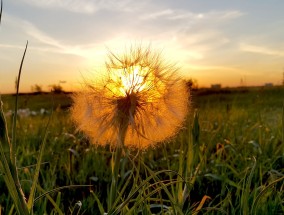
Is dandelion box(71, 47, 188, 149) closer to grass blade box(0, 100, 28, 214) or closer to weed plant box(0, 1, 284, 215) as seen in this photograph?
weed plant box(0, 1, 284, 215)

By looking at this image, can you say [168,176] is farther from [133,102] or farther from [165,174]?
[133,102]

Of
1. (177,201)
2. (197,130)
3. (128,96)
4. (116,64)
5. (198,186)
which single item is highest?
(116,64)

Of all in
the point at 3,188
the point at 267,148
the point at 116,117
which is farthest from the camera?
the point at 267,148

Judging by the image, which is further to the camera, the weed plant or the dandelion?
the weed plant

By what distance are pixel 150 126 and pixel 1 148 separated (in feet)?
2.14

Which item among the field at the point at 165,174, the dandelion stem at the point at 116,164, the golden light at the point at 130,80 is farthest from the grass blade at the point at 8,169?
the field at the point at 165,174

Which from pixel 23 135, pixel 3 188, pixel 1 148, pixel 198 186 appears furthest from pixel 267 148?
pixel 1 148

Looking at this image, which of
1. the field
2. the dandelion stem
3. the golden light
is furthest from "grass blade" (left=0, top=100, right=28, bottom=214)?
the field

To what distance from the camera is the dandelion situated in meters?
1.51

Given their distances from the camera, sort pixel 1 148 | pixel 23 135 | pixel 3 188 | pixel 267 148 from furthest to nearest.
A: pixel 23 135 → pixel 267 148 → pixel 3 188 → pixel 1 148

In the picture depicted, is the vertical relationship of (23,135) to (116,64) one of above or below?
below

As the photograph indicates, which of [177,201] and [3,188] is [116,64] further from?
[3,188]

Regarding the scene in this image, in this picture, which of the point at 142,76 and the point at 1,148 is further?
the point at 142,76

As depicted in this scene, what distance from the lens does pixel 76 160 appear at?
3955 mm
